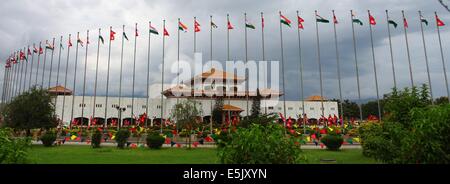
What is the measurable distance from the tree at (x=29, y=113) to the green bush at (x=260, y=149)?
24.8 metres

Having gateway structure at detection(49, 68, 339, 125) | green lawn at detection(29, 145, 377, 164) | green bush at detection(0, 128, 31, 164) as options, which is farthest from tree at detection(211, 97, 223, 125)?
green bush at detection(0, 128, 31, 164)

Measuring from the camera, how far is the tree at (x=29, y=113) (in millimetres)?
24828

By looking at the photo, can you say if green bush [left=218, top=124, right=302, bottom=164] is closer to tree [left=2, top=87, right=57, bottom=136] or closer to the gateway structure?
tree [left=2, top=87, right=57, bottom=136]

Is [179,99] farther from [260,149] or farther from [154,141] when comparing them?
[260,149]

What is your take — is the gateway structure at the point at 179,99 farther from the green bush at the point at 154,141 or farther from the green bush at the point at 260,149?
the green bush at the point at 260,149

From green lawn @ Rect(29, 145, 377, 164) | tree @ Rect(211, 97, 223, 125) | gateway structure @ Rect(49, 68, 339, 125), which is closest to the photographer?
green lawn @ Rect(29, 145, 377, 164)

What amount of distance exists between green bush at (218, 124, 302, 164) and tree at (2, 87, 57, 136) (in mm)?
24778

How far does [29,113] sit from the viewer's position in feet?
81.9

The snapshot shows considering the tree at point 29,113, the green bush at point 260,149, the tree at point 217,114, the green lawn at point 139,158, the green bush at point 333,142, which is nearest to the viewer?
the green bush at point 260,149

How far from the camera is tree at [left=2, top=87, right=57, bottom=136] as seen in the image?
2483cm

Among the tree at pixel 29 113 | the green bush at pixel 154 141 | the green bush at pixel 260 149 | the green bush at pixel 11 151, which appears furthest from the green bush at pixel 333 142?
the tree at pixel 29 113
